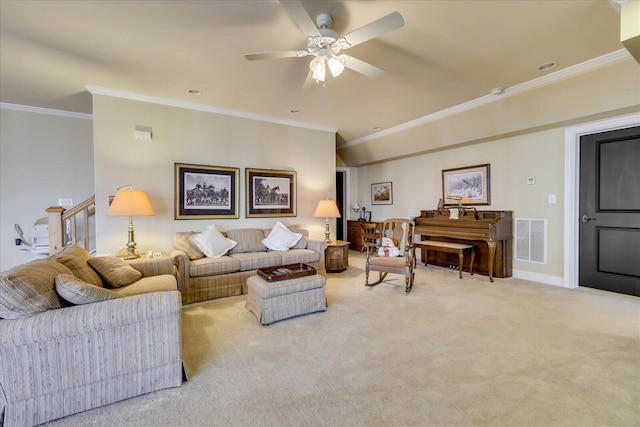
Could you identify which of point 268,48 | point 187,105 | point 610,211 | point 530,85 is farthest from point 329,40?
point 610,211

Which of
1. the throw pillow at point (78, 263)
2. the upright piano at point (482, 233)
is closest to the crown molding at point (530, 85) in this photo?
the upright piano at point (482, 233)

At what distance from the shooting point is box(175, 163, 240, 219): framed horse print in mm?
4152

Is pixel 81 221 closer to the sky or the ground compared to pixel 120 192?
closer to the ground

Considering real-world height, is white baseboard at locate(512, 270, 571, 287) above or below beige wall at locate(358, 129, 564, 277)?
below

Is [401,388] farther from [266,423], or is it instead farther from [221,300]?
[221,300]

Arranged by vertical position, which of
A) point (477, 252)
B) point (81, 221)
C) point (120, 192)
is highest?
point (120, 192)

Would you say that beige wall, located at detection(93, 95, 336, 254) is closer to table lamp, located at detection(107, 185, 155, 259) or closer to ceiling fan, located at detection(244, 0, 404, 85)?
table lamp, located at detection(107, 185, 155, 259)

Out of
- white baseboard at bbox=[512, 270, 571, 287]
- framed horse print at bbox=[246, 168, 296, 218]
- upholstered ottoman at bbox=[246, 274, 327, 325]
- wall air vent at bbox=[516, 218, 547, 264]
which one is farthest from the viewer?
framed horse print at bbox=[246, 168, 296, 218]

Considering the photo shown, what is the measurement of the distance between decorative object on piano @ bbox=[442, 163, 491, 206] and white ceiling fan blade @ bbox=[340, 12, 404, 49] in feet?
11.8

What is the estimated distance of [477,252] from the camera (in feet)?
15.6

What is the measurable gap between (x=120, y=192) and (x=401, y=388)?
346 cm

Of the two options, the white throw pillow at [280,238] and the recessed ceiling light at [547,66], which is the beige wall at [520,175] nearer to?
the recessed ceiling light at [547,66]

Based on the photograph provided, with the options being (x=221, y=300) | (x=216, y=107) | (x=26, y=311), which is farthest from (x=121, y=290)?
(x=216, y=107)

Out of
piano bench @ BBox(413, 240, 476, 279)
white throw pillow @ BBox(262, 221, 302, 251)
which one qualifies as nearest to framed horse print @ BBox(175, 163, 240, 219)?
white throw pillow @ BBox(262, 221, 302, 251)
